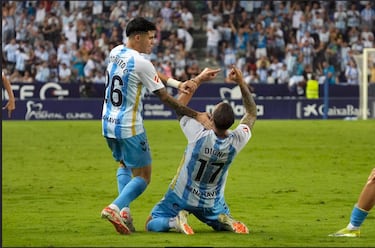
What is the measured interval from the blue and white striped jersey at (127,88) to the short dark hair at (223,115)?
0.76 metres

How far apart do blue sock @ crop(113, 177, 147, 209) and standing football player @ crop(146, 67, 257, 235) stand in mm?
334

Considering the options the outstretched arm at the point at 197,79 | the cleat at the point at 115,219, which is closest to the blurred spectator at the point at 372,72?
the outstretched arm at the point at 197,79

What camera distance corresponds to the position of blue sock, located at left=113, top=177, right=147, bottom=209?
11.5m

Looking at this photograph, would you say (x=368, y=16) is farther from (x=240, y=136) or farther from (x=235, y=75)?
(x=240, y=136)

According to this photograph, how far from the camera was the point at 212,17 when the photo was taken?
143ft

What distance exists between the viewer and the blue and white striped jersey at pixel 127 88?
457 inches

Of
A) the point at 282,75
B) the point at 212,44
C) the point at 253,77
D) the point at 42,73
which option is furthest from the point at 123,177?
the point at 212,44

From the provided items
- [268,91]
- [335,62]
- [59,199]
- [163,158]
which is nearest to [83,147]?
[163,158]

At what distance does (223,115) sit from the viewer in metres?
11.1

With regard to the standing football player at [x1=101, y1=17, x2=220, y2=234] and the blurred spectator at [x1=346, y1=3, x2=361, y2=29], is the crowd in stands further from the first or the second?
the standing football player at [x1=101, y1=17, x2=220, y2=234]

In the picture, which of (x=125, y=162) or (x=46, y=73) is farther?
(x=46, y=73)

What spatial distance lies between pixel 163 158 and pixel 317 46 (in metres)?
20.1

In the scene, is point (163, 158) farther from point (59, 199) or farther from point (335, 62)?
point (335, 62)

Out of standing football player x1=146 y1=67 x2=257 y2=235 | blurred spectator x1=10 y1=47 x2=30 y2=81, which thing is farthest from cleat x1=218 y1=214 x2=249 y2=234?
blurred spectator x1=10 y1=47 x2=30 y2=81
